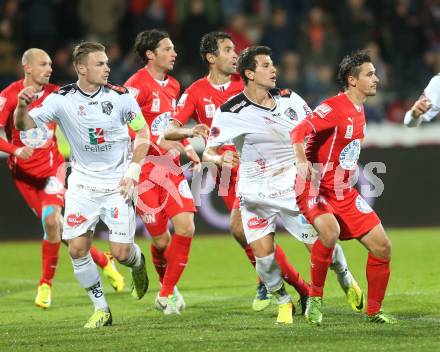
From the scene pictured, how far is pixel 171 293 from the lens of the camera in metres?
9.62

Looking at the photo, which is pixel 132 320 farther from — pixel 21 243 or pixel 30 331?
pixel 21 243

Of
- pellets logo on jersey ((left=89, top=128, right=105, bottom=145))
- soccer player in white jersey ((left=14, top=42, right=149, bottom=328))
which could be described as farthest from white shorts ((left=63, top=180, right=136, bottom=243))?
pellets logo on jersey ((left=89, top=128, right=105, bottom=145))

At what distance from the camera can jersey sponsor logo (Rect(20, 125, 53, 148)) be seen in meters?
11.1

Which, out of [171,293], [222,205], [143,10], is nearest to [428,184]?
[222,205]

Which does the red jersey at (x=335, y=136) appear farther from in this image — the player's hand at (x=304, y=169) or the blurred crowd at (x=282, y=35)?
the blurred crowd at (x=282, y=35)

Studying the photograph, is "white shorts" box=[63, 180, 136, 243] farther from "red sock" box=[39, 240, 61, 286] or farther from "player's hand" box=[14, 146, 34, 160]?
"red sock" box=[39, 240, 61, 286]

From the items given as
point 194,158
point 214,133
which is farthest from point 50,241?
point 214,133

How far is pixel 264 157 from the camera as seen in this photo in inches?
347

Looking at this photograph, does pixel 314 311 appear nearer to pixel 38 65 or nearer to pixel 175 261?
pixel 175 261

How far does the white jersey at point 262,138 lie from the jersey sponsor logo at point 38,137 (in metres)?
2.99

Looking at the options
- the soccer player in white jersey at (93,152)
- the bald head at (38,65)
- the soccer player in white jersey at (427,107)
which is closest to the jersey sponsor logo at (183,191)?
the soccer player in white jersey at (93,152)

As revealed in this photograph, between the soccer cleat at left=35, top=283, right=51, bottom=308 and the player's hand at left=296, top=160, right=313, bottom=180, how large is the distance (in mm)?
3379

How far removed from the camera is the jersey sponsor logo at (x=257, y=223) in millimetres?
8617

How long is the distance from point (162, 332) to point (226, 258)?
18.8 ft
